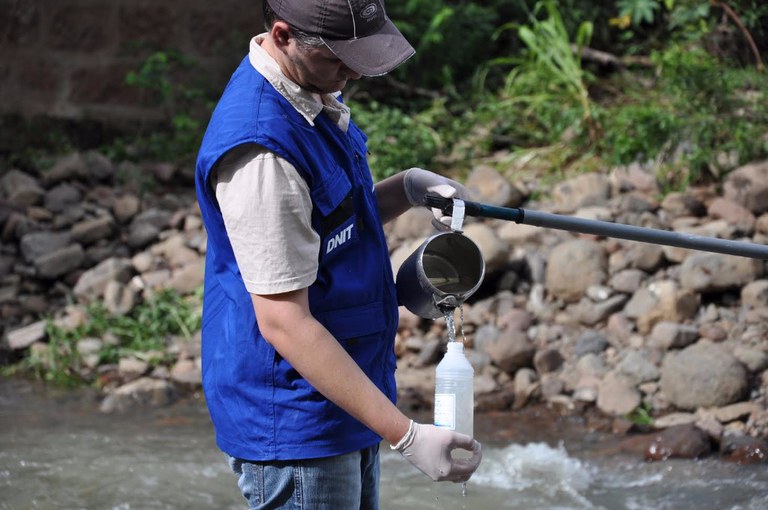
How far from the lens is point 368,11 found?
6.49 feet

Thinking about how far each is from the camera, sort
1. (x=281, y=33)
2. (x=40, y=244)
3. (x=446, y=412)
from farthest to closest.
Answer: (x=40, y=244) → (x=446, y=412) → (x=281, y=33)

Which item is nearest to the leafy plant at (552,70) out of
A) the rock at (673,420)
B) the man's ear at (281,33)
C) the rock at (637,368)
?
the rock at (637,368)

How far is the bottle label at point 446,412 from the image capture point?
2.07 metres

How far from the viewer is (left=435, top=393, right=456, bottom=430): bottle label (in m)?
2.07

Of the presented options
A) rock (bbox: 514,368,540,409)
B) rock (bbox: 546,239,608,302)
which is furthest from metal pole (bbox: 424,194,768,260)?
rock (bbox: 546,239,608,302)

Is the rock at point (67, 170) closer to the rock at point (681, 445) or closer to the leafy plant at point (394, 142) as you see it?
the leafy plant at point (394, 142)

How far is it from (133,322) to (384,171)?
5.66ft

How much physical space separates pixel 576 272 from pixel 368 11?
3703mm

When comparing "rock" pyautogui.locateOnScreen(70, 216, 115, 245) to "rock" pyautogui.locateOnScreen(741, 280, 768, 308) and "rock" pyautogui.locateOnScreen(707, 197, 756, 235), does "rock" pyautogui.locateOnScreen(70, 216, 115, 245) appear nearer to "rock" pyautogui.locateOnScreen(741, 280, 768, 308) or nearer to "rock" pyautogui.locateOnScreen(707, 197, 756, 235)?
"rock" pyautogui.locateOnScreen(707, 197, 756, 235)

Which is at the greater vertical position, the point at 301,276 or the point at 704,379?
the point at 301,276

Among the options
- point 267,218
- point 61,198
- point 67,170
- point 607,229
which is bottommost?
point 61,198

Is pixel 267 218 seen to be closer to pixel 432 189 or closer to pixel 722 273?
pixel 432 189

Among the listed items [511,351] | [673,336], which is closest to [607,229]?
[673,336]

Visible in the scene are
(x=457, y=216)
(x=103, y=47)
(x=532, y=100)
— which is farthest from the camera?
(x=103, y=47)
